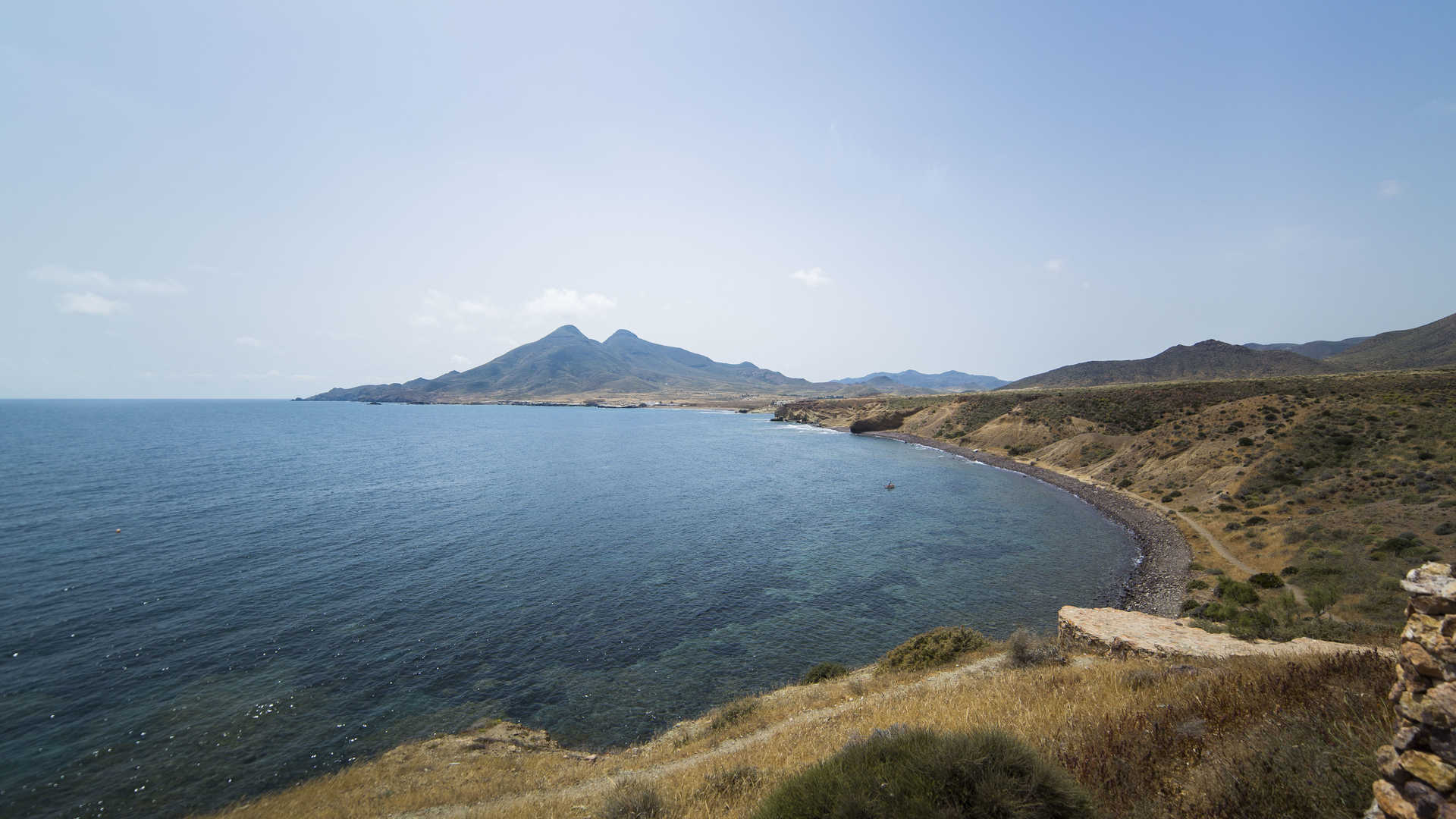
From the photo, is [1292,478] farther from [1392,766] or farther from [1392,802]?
[1392,802]

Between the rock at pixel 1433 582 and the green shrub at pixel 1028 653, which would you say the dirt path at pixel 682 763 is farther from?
the rock at pixel 1433 582

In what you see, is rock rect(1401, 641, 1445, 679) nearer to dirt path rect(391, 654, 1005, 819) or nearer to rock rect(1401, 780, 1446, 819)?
rock rect(1401, 780, 1446, 819)

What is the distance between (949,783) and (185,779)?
20.6 metres

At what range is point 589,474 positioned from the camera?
68.9m

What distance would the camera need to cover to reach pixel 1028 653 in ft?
53.9

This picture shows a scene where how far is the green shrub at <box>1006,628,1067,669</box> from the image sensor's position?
16.3 metres

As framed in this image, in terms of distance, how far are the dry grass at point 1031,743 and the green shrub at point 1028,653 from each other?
62cm

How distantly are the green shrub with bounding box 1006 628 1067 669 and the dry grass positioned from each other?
62cm

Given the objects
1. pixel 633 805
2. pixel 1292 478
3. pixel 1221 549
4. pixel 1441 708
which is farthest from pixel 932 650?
pixel 1292 478

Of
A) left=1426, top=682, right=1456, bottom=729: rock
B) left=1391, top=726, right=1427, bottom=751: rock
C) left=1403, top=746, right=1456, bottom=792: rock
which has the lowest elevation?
left=1403, top=746, right=1456, bottom=792: rock

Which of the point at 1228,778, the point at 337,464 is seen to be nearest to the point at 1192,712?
the point at 1228,778

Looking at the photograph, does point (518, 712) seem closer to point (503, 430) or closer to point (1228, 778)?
point (1228, 778)

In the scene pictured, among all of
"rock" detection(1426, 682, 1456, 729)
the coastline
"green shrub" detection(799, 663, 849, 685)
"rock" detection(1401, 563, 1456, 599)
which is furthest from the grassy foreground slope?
"rock" detection(1426, 682, 1456, 729)

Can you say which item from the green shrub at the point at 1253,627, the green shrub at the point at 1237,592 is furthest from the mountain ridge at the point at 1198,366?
the green shrub at the point at 1253,627
